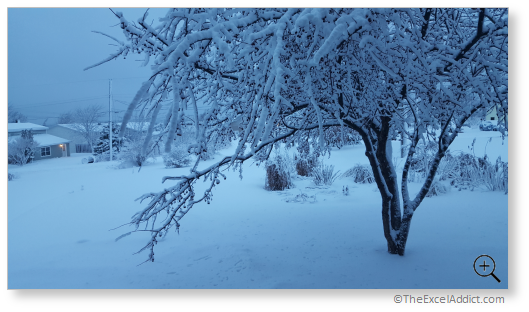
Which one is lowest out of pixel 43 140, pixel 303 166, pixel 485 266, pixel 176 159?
pixel 485 266

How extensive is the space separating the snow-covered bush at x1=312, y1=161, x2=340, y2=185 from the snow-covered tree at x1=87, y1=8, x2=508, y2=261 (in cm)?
301

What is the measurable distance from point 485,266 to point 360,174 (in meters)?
3.49

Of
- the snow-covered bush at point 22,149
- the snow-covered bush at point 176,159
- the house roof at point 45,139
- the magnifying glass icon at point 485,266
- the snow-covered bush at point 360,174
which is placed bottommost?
the magnifying glass icon at point 485,266

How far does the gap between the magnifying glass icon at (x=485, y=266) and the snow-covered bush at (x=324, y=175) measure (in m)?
3.23

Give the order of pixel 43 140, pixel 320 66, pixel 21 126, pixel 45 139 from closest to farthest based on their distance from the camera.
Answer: pixel 320 66, pixel 21 126, pixel 43 140, pixel 45 139

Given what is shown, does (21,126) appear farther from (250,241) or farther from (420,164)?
(420,164)

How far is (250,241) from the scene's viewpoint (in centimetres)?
333

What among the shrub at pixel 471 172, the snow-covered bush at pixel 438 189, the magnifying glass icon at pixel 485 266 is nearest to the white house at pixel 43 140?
the magnifying glass icon at pixel 485 266

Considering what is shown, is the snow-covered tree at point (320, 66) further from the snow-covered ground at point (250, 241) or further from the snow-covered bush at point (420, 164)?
the snow-covered bush at point (420, 164)

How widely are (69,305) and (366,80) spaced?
2961mm

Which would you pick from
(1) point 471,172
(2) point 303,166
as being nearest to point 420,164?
(1) point 471,172

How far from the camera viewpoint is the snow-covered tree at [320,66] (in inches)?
59.2

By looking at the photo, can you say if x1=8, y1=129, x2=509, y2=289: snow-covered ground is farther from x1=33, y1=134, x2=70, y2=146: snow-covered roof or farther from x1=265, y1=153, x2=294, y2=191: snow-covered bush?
x1=265, y1=153, x2=294, y2=191: snow-covered bush

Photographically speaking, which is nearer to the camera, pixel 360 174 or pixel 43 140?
pixel 43 140
